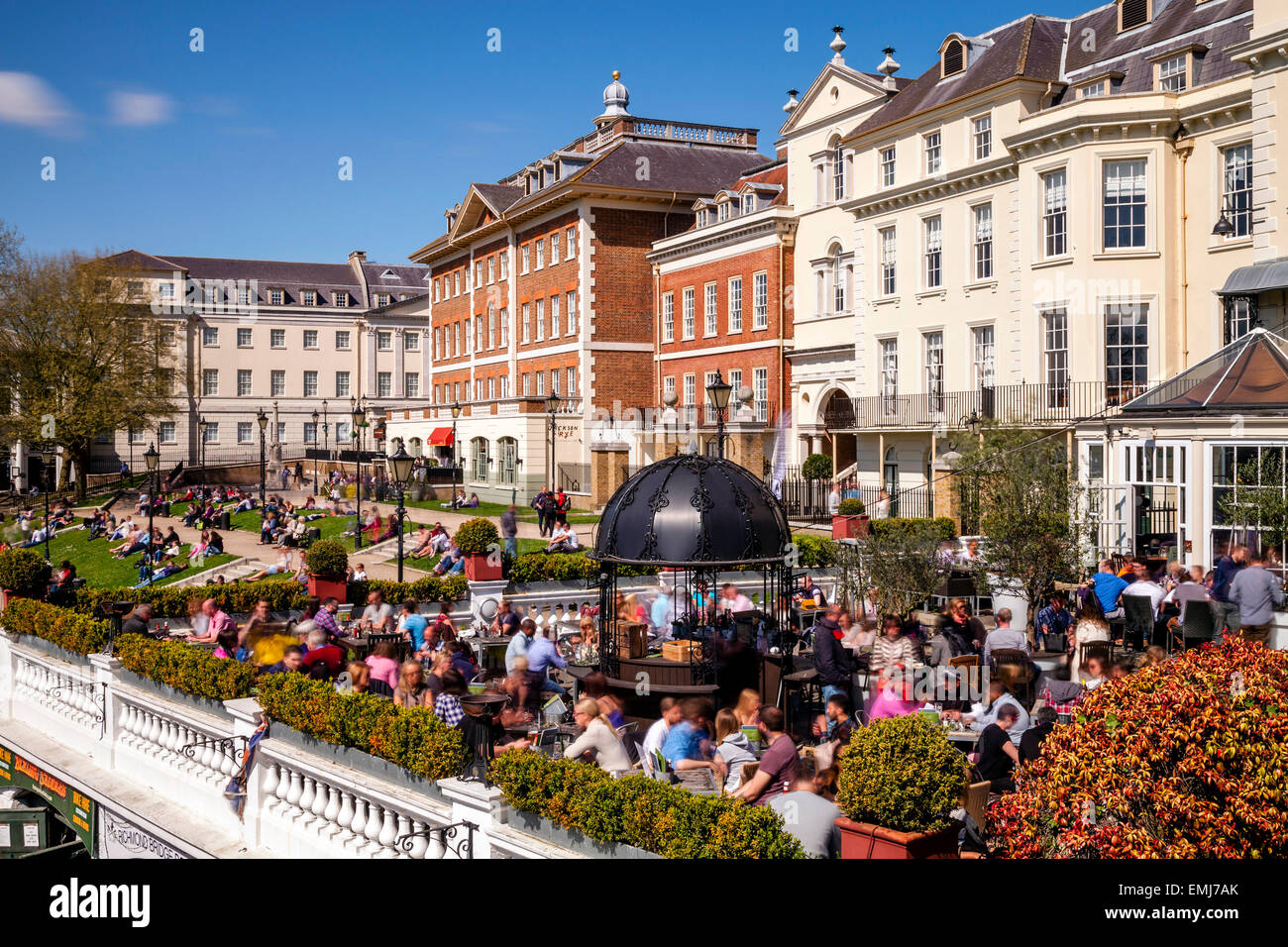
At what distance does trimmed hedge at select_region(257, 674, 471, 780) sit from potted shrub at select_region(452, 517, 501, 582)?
986 centimetres

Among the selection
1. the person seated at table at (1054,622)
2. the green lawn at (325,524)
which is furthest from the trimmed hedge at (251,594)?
the green lawn at (325,524)

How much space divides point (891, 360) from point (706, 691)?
25.8m

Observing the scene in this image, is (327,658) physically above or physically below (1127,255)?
below

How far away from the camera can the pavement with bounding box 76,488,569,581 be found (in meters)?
27.5

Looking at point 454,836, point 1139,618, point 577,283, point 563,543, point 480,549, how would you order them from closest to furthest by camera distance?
point 454,836, point 1139,618, point 480,549, point 563,543, point 577,283

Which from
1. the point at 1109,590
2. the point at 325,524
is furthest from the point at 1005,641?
the point at 325,524

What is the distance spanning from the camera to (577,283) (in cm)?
4884

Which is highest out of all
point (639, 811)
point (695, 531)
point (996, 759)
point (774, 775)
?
point (695, 531)

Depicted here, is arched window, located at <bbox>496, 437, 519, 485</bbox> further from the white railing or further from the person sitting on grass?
the white railing

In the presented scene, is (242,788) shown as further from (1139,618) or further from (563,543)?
(563,543)

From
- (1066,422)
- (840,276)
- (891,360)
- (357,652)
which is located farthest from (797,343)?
(357,652)

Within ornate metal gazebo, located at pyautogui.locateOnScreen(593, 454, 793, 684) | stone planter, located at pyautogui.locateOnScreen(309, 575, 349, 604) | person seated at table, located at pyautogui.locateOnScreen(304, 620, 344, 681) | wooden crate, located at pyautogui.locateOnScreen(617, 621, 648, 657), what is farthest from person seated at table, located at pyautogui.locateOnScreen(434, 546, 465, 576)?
ornate metal gazebo, located at pyautogui.locateOnScreen(593, 454, 793, 684)

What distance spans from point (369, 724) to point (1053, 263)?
2466cm

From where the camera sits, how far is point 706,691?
38.5 feet
